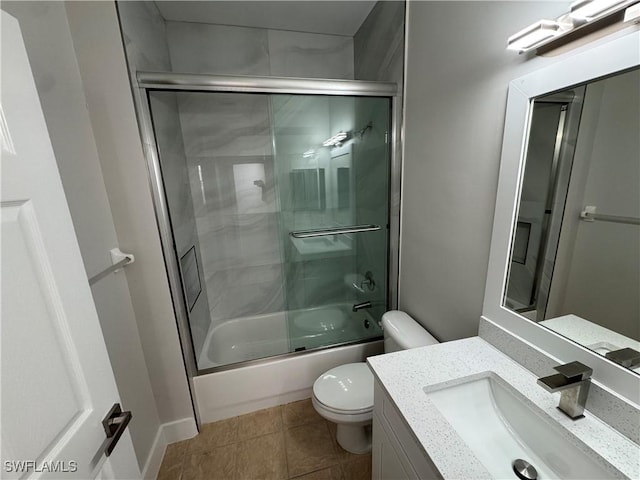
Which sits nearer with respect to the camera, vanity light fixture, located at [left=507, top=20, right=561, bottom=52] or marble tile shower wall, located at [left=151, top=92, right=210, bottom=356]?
vanity light fixture, located at [left=507, top=20, right=561, bottom=52]

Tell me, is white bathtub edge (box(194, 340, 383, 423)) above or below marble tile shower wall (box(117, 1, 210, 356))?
below

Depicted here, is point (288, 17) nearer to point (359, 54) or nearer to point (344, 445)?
point (359, 54)

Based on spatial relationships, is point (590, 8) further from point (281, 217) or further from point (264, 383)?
point (264, 383)

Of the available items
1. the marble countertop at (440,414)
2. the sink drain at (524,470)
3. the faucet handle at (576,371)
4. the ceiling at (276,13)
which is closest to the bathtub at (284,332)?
the marble countertop at (440,414)

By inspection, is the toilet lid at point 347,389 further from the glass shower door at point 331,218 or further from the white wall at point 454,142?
the white wall at point 454,142

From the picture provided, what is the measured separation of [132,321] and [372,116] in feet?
6.33

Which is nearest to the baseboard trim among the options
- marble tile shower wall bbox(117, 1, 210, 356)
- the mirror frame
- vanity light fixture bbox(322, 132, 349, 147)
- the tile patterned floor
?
the tile patterned floor

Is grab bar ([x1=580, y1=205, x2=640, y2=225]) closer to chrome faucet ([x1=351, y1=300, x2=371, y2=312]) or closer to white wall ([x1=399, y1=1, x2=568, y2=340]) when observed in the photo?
white wall ([x1=399, y1=1, x2=568, y2=340])

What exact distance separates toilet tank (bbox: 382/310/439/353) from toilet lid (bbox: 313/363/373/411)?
0.23 m

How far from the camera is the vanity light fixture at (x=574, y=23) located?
61 centimetres

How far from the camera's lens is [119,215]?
129 cm

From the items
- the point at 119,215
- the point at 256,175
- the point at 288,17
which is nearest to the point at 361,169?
the point at 256,175

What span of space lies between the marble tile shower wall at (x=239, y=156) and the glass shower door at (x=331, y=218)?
0.28 ft

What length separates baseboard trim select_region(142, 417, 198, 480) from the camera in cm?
147
